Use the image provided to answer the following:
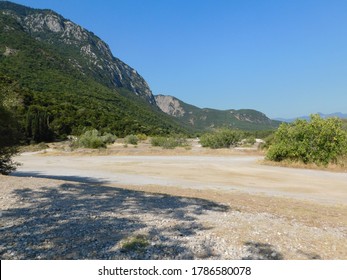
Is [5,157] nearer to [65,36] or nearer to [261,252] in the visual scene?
[261,252]

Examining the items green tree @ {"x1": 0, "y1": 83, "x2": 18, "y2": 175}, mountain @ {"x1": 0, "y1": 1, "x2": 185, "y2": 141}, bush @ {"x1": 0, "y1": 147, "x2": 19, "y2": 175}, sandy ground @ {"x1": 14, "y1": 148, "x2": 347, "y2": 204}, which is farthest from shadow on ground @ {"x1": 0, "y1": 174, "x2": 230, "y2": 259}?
mountain @ {"x1": 0, "y1": 1, "x2": 185, "y2": 141}

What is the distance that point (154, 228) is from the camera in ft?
21.5

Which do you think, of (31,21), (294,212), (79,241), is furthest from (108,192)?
(31,21)

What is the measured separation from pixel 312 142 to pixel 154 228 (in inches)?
777

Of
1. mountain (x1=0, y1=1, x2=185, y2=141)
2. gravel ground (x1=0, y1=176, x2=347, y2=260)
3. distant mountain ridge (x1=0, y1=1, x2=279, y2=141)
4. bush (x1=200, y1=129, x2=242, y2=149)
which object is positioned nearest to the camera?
gravel ground (x1=0, y1=176, x2=347, y2=260)

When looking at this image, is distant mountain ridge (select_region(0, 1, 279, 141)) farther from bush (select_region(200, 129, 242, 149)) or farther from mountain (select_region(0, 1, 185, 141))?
bush (select_region(200, 129, 242, 149))

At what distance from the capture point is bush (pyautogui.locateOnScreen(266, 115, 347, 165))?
2251 cm

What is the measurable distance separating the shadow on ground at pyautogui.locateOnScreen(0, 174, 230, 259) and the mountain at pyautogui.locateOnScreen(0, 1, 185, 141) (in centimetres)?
1066

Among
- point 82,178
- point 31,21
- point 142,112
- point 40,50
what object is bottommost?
point 82,178

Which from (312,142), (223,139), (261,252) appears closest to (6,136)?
(261,252)

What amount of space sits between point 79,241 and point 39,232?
1.01m

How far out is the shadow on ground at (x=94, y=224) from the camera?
17.1 ft

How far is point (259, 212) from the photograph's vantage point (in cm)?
923

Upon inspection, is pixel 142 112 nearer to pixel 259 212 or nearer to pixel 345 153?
pixel 345 153
